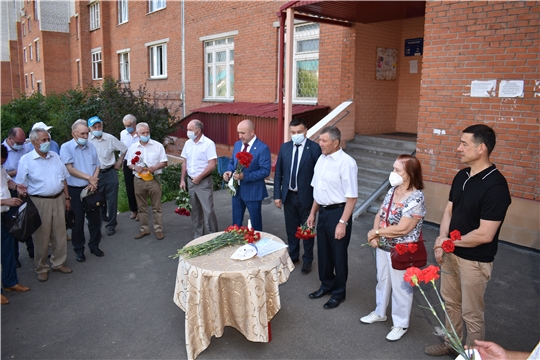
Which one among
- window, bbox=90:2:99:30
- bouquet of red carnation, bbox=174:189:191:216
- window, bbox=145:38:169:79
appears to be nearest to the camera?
bouquet of red carnation, bbox=174:189:191:216

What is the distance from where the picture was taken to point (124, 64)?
21578mm

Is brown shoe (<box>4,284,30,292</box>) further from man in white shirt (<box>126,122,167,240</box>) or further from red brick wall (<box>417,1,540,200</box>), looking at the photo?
red brick wall (<box>417,1,540,200</box>)

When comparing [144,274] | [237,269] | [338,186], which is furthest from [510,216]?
[144,274]

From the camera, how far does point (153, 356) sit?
11.8ft

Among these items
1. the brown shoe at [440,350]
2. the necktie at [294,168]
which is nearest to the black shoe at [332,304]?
the brown shoe at [440,350]

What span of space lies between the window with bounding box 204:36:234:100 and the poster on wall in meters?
5.44

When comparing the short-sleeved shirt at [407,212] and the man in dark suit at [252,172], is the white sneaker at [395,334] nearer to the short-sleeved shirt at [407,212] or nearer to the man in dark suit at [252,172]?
the short-sleeved shirt at [407,212]

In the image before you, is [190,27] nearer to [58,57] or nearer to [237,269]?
[237,269]

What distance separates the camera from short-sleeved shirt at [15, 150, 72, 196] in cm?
491

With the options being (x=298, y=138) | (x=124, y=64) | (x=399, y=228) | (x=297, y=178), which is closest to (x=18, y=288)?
(x=297, y=178)

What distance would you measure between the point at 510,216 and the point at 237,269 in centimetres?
483

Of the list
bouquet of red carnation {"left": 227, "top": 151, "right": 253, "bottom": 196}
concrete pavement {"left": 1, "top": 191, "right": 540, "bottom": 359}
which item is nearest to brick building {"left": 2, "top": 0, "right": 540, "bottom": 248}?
concrete pavement {"left": 1, "top": 191, "right": 540, "bottom": 359}

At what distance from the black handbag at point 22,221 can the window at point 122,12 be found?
18333mm

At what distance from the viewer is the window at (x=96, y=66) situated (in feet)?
81.2
